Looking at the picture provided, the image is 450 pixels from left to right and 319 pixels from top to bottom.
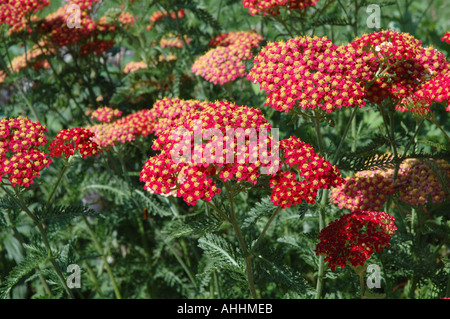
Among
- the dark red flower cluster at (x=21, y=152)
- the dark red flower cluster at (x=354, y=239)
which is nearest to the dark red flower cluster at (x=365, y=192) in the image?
the dark red flower cluster at (x=354, y=239)

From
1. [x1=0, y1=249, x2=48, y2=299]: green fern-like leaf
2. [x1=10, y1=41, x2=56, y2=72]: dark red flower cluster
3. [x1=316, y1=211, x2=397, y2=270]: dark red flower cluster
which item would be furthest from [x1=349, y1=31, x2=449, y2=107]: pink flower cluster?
[x1=10, y1=41, x2=56, y2=72]: dark red flower cluster

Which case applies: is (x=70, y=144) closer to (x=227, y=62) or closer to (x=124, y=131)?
(x=124, y=131)

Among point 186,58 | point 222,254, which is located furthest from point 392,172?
point 186,58

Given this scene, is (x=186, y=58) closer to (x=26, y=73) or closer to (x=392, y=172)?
(x=26, y=73)

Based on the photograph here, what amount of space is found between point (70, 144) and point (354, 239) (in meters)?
1.43

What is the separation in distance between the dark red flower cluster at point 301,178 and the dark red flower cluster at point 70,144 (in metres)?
1.02

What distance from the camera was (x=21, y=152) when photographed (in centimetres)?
224

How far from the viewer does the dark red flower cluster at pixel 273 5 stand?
275 cm

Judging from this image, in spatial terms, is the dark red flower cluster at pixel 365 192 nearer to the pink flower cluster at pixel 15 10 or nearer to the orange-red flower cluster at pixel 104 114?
the orange-red flower cluster at pixel 104 114

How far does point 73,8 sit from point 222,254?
2359mm

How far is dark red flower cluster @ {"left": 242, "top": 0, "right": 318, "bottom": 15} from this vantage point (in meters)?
2.75

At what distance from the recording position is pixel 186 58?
350cm

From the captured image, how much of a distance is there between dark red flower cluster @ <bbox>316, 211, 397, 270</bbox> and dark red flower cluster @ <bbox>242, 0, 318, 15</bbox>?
4.27 feet

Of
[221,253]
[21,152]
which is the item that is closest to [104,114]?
[21,152]
